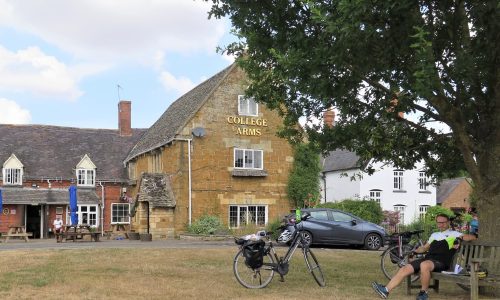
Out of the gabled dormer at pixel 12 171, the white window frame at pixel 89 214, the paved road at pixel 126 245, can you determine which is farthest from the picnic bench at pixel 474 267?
the gabled dormer at pixel 12 171

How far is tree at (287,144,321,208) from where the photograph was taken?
106 feet

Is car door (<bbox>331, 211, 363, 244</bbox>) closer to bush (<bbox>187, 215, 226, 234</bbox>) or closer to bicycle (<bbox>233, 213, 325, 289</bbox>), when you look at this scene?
bush (<bbox>187, 215, 226, 234</bbox>)

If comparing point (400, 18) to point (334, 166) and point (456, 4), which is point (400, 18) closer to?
point (456, 4)

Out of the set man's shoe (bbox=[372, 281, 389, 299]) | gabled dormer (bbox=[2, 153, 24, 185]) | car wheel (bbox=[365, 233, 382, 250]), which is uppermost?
gabled dormer (bbox=[2, 153, 24, 185])

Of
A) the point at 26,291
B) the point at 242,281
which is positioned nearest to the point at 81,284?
the point at 26,291

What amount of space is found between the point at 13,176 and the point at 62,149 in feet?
14.2

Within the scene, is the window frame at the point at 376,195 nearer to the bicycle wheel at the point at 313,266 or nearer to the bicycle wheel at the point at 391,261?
the bicycle wheel at the point at 391,261

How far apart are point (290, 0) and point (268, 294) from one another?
17.2 feet

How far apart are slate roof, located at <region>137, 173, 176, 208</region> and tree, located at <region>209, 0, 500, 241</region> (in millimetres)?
17927

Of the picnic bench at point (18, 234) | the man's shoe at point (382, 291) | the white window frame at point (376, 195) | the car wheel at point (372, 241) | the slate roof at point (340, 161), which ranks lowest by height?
the picnic bench at point (18, 234)

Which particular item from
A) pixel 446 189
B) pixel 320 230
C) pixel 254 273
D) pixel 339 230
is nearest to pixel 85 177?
pixel 320 230

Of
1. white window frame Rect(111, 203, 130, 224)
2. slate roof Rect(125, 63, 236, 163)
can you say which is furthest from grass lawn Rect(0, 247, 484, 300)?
white window frame Rect(111, 203, 130, 224)

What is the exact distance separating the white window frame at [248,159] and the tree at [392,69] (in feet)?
62.4

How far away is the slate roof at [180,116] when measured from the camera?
101 feet
